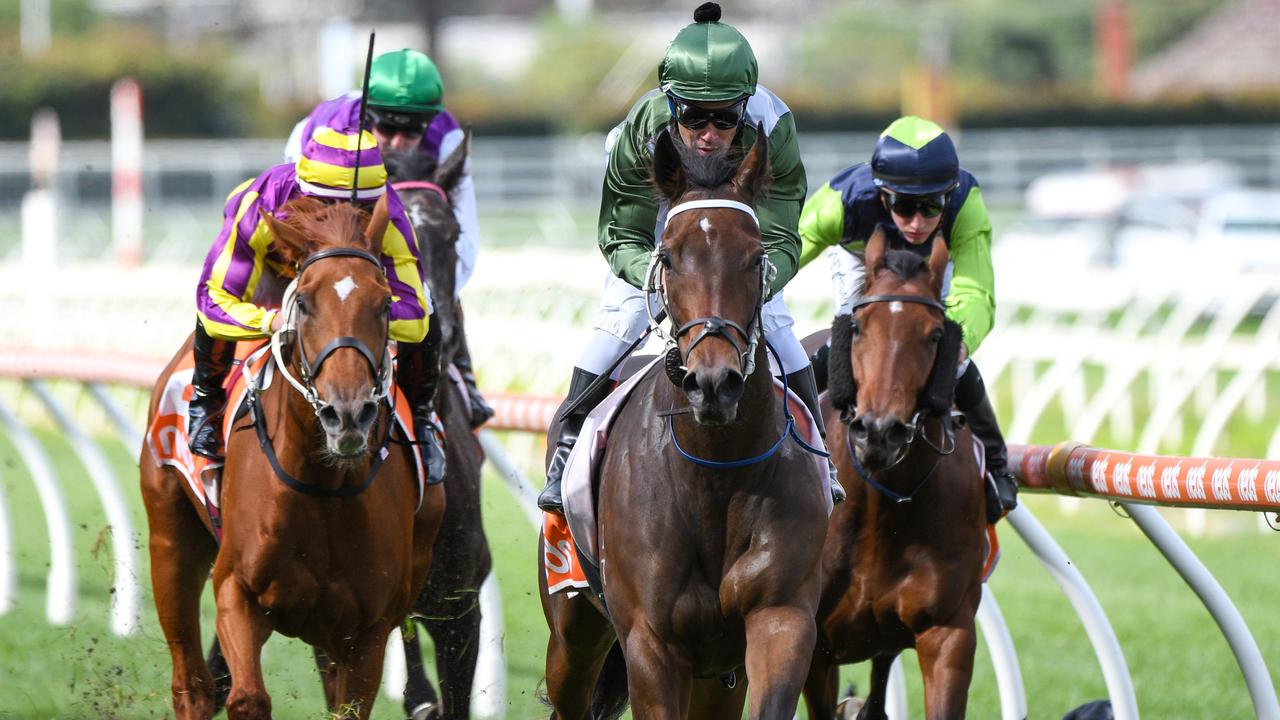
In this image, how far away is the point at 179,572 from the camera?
5805mm

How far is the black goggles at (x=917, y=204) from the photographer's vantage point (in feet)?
18.2

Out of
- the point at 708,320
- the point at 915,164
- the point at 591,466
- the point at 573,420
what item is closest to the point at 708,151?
the point at 708,320

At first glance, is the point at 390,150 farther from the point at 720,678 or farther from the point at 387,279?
the point at 720,678

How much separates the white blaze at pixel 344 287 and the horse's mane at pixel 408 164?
1.75m

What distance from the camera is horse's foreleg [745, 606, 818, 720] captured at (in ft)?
13.5

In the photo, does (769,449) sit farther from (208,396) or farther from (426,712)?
(426,712)

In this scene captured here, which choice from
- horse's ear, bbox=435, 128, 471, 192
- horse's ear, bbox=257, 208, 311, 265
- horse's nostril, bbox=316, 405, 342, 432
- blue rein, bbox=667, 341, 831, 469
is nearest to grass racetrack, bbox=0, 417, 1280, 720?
horse's nostril, bbox=316, 405, 342, 432

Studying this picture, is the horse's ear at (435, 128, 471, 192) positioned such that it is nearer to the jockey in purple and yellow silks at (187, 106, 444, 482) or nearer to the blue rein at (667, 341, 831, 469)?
the jockey in purple and yellow silks at (187, 106, 444, 482)

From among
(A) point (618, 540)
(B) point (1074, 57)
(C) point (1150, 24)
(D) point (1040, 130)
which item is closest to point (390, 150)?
(A) point (618, 540)

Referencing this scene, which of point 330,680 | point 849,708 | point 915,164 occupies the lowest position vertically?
point 849,708

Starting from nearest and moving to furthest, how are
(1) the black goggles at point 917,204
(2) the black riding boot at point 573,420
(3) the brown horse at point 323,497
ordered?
(3) the brown horse at point 323,497 < (2) the black riding boot at point 573,420 < (1) the black goggles at point 917,204

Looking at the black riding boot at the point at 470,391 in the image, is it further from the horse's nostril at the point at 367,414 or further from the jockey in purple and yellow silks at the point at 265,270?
the horse's nostril at the point at 367,414

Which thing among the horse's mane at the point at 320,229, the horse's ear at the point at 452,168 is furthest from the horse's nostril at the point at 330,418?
the horse's ear at the point at 452,168

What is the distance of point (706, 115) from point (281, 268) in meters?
1.52
